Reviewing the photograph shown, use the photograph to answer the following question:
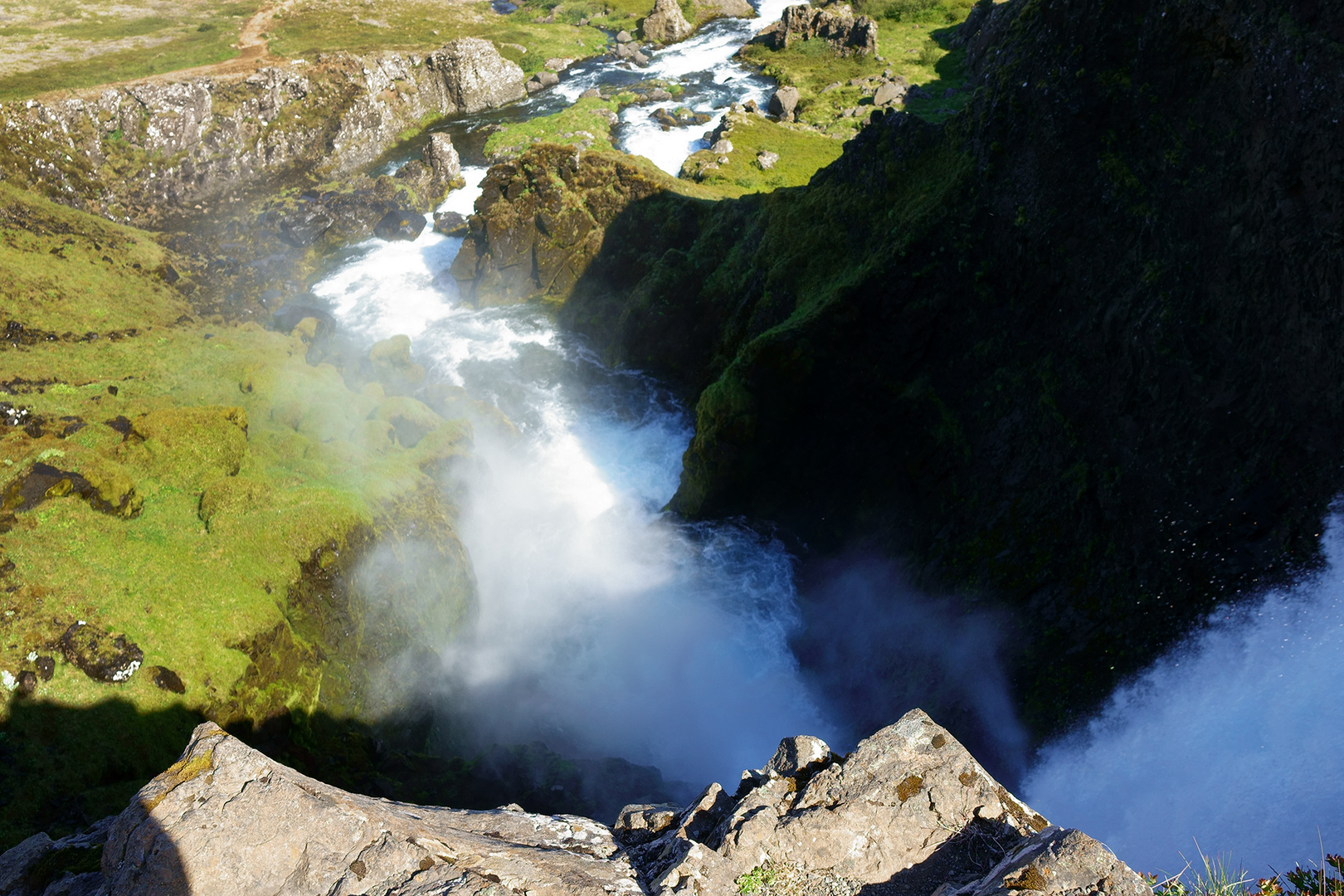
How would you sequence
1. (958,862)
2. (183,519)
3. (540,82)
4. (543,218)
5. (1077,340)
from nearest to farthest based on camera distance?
(958,862) < (1077,340) < (183,519) < (543,218) < (540,82)

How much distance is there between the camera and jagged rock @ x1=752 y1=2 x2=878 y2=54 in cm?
6600

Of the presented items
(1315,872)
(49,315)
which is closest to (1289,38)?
(1315,872)

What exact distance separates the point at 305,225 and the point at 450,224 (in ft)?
31.6

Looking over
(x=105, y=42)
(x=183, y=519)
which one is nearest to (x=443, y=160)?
(x=105, y=42)

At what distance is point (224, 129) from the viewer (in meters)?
50.3

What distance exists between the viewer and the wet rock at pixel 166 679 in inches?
547

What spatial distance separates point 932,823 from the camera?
8.50m

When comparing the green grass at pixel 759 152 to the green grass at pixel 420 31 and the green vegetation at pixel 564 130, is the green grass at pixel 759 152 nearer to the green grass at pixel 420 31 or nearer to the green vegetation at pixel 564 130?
the green vegetation at pixel 564 130

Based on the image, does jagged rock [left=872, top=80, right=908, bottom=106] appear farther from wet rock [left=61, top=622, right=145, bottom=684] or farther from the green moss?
wet rock [left=61, top=622, right=145, bottom=684]

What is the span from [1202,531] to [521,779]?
15.9m

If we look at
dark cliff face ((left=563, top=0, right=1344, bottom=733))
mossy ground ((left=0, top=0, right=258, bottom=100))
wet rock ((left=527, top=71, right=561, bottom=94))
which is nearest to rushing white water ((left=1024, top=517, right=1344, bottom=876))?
dark cliff face ((left=563, top=0, right=1344, bottom=733))

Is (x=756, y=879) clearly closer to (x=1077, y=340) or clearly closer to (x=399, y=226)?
(x=1077, y=340)

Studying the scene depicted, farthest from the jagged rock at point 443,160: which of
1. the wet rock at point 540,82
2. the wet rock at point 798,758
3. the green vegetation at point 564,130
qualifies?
the wet rock at point 798,758

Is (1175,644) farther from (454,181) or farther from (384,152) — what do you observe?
(384,152)
